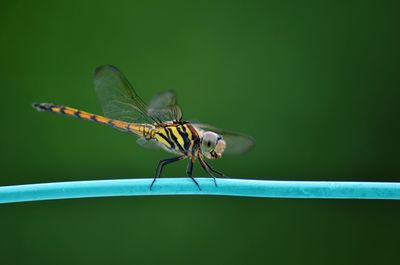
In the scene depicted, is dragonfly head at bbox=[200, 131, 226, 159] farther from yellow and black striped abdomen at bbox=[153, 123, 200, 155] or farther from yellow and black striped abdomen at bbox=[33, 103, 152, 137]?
yellow and black striped abdomen at bbox=[33, 103, 152, 137]

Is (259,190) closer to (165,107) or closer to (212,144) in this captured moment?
(212,144)

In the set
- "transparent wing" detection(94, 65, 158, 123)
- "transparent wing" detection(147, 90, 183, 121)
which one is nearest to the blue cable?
"transparent wing" detection(147, 90, 183, 121)

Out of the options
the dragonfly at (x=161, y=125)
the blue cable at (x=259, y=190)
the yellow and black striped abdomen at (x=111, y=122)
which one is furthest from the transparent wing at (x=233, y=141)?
the blue cable at (x=259, y=190)

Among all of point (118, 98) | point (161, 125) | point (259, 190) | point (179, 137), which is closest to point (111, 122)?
point (118, 98)

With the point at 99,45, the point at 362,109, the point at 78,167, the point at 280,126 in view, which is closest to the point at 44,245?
the point at 78,167

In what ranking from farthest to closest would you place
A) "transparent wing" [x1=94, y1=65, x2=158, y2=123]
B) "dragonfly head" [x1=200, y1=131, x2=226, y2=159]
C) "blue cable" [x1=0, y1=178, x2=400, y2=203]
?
"transparent wing" [x1=94, y1=65, x2=158, y2=123], "dragonfly head" [x1=200, y1=131, x2=226, y2=159], "blue cable" [x1=0, y1=178, x2=400, y2=203]

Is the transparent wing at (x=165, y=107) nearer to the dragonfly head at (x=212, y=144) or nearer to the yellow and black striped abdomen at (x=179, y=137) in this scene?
the yellow and black striped abdomen at (x=179, y=137)
